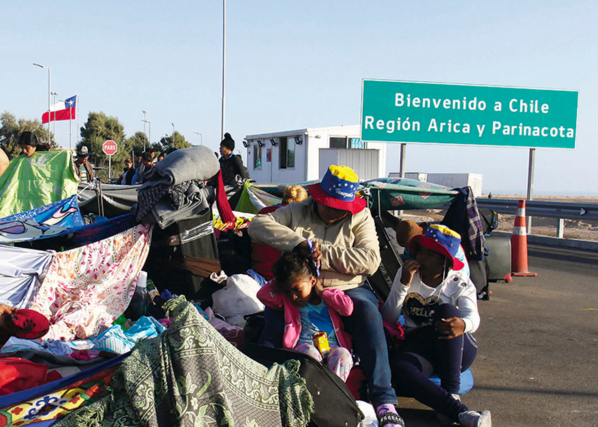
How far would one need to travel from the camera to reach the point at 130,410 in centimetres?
254

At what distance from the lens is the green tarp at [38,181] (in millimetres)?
7938

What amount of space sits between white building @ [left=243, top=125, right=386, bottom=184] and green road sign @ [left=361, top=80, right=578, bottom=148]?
10565 mm

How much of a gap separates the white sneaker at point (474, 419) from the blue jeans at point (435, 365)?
0.06 metres

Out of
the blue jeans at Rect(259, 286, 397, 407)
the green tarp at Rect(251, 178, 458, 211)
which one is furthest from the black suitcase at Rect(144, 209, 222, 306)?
the green tarp at Rect(251, 178, 458, 211)

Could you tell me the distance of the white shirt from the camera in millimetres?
→ 3953

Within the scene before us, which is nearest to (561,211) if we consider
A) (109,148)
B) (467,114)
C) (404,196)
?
(467,114)

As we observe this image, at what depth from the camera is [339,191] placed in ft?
13.5

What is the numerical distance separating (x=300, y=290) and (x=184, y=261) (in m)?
1.84

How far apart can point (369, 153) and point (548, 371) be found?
790 inches

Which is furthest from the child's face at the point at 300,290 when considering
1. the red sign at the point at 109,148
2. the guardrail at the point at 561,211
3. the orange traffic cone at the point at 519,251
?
the red sign at the point at 109,148

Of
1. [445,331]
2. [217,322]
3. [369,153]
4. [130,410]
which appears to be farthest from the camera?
[369,153]

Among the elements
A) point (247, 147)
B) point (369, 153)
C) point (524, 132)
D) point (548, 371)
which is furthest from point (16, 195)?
point (247, 147)

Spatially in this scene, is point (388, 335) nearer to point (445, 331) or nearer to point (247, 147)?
point (445, 331)

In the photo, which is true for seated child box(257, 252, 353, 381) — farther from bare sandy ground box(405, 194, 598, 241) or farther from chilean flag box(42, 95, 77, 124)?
chilean flag box(42, 95, 77, 124)
